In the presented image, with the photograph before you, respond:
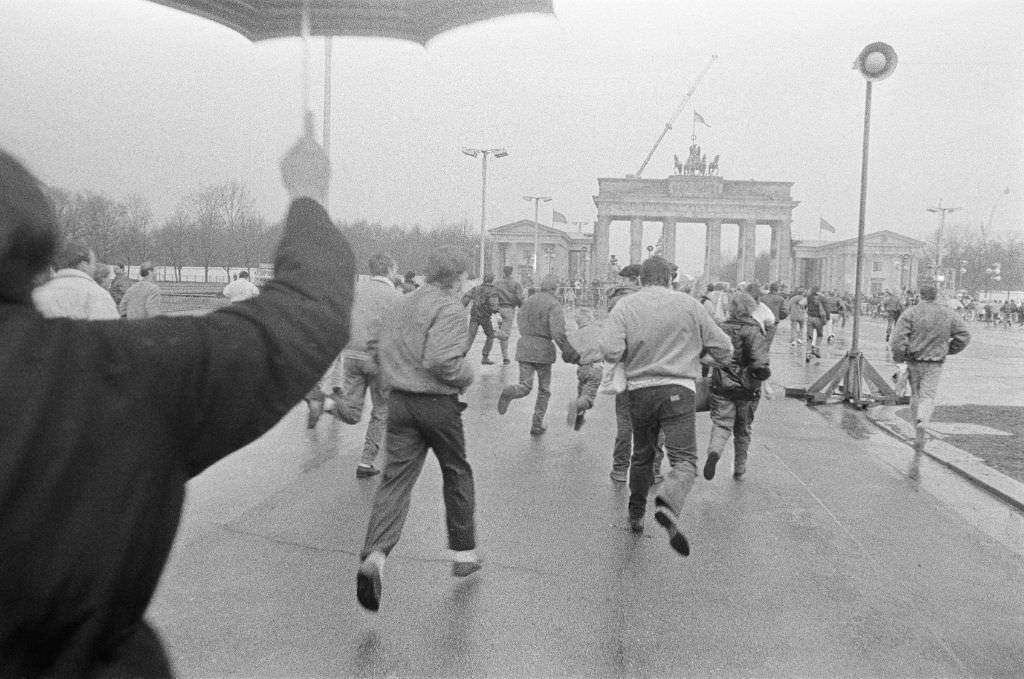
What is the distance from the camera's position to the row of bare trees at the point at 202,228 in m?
2.31

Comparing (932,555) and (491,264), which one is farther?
(491,264)

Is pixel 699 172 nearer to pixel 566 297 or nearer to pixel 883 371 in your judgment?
pixel 566 297

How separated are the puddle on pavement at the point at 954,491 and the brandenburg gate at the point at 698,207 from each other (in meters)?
70.6

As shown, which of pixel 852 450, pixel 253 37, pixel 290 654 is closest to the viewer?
pixel 253 37

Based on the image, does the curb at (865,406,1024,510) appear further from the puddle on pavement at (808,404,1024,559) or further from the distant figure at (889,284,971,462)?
the distant figure at (889,284,971,462)

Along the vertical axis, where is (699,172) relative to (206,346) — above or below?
above

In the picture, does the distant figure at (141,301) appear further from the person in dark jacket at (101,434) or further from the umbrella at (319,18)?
the person in dark jacket at (101,434)

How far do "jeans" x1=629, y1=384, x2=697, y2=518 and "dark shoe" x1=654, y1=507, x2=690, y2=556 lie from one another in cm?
21

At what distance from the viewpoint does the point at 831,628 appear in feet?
14.8

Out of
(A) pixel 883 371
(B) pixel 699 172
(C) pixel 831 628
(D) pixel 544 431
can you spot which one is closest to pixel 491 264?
(B) pixel 699 172

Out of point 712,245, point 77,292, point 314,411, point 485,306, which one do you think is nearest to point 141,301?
point 314,411

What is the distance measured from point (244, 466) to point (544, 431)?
360 cm

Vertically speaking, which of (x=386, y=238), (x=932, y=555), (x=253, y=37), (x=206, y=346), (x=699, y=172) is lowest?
(x=932, y=555)

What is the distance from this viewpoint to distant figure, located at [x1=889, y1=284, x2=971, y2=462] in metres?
10.0
